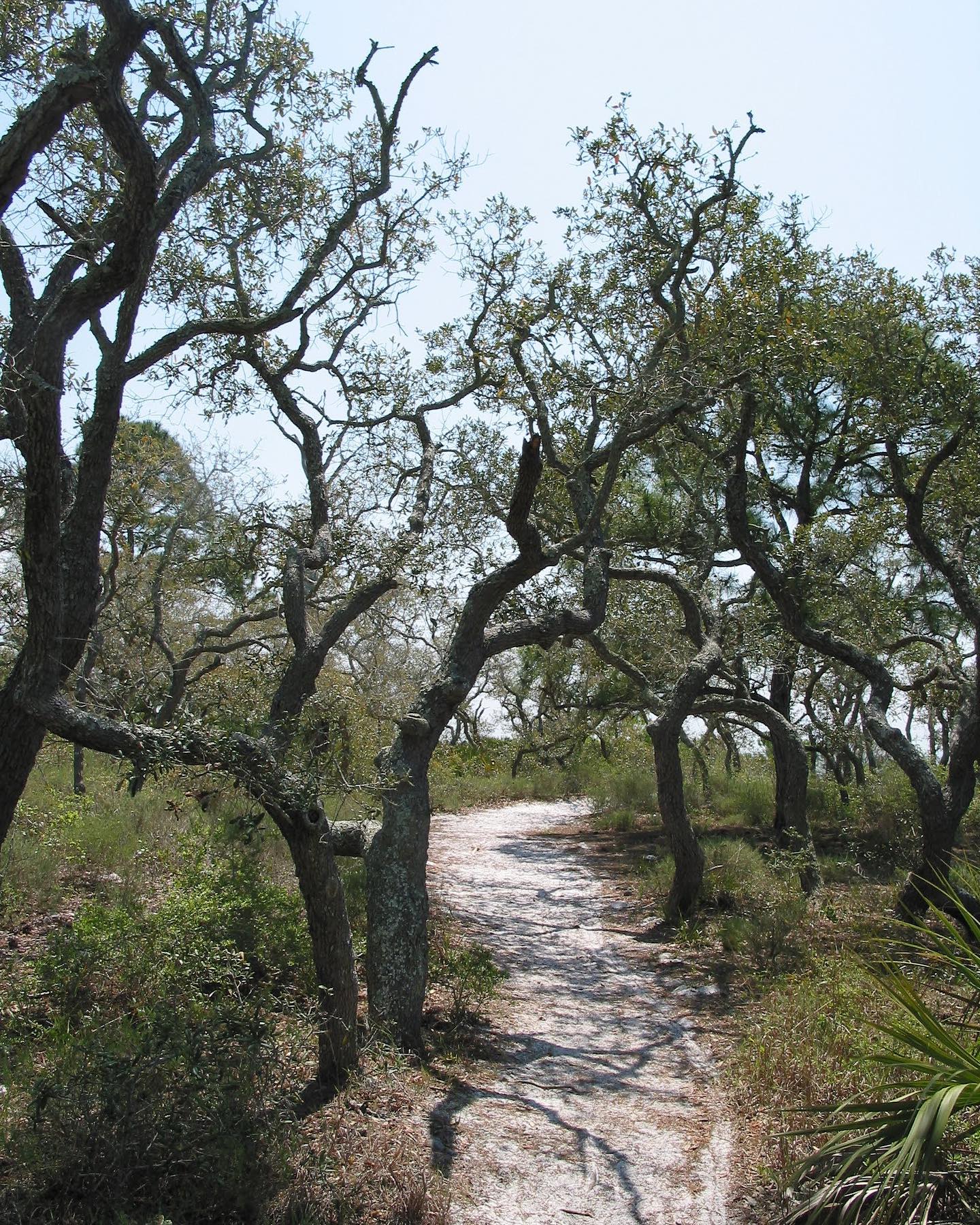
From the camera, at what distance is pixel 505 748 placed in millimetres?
31328

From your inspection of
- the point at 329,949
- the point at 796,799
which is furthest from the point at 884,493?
the point at 329,949

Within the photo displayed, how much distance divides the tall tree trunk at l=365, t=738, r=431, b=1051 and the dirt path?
2.01ft

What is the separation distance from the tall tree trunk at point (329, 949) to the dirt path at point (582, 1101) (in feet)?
2.26

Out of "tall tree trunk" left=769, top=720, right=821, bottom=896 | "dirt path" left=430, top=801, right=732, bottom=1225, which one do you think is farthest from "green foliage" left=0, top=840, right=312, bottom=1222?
"tall tree trunk" left=769, top=720, right=821, bottom=896

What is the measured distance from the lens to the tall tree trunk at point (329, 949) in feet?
16.8

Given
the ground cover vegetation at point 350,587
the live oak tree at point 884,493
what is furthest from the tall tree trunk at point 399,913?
the live oak tree at point 884,493

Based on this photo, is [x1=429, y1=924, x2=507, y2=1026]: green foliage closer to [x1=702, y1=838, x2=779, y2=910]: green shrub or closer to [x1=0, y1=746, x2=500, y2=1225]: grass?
[x1=0, y1=746, x2=500, y2=1225]: grass

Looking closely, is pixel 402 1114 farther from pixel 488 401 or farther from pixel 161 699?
pixel 488 401

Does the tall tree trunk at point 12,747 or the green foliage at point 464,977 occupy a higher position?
the tall tree trunk at point 12,747

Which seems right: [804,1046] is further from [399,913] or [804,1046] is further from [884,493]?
[884,493]

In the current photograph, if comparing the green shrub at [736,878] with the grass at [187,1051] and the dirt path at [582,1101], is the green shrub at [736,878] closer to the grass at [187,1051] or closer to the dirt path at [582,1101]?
the dirt path at [582,1101]

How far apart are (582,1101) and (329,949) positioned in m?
Result: 2.18

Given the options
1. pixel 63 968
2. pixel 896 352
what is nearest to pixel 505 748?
pixel 896 352

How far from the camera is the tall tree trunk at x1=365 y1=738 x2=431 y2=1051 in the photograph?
20.7ft
